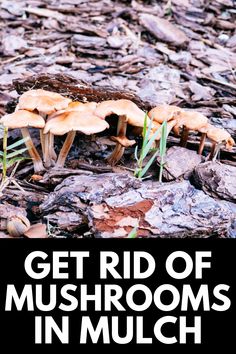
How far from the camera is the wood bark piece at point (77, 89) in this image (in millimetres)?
3006

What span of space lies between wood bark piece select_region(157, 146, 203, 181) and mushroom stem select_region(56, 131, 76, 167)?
489 millimetres

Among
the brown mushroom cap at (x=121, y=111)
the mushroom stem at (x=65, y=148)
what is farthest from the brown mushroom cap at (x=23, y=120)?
the brown mushroom cap at (x=121, y=111)

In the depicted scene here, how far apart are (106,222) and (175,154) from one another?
2.52 ft

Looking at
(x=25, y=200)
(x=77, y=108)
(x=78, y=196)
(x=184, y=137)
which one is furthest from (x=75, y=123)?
(x=184, y=137)

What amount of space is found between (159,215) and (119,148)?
684 mm

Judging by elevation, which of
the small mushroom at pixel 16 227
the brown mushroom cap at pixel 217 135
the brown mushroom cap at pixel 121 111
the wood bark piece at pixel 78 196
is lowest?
the small mushroom at pixel 16 227

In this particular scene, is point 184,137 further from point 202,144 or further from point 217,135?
point 217,135

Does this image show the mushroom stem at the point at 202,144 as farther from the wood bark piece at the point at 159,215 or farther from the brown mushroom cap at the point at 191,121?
the wood bark piece at the point at 159,215

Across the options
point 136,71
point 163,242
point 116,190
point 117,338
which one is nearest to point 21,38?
point 136,71

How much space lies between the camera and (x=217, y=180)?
263cm

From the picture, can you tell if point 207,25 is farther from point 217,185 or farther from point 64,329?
point 64,329

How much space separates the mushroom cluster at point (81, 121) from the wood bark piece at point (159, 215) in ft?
1.34

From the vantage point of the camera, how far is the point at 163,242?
2.26m

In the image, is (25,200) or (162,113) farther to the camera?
(162,113)
